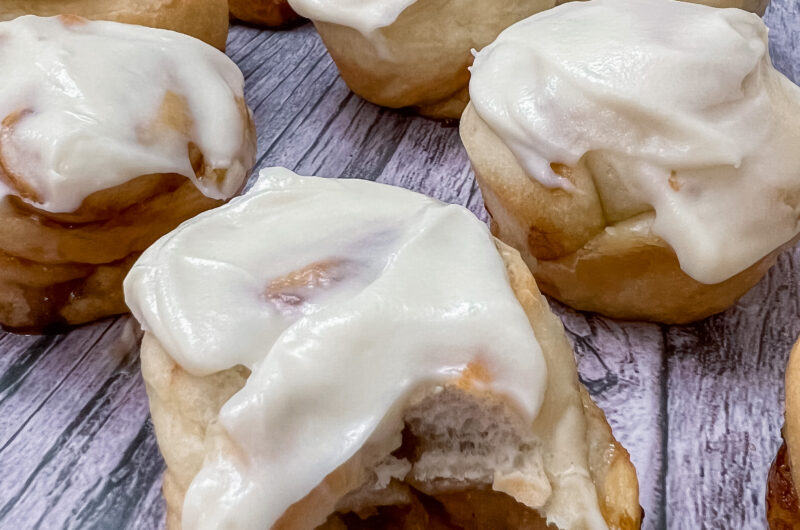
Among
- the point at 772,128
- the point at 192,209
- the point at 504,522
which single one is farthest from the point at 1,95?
the point at 772,128

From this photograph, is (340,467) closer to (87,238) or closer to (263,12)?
(87,238)

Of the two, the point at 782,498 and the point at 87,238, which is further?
the point at 87,238

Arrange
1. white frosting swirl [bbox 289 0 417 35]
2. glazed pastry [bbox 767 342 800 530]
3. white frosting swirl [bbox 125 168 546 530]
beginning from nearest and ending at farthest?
white frosting swirl [bbox 125 168 546 530] → glazed pastry [bbox 767 342 800 530] → white frosting swirl [bbox 289 0 417 35]

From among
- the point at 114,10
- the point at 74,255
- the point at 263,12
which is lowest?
the point at 263,12

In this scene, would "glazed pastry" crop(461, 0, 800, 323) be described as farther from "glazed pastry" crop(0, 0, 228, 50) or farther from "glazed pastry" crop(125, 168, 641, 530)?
"glazed pastry" crop(0, 0, 228, 50)

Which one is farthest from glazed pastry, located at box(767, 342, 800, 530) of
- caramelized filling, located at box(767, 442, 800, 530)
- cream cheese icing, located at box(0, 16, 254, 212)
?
cream cheese icing, located at box(0, 16, 254, 212)

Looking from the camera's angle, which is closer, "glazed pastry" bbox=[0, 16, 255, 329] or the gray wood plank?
the gray wood plank

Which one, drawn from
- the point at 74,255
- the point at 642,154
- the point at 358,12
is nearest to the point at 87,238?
the point at 74,255
